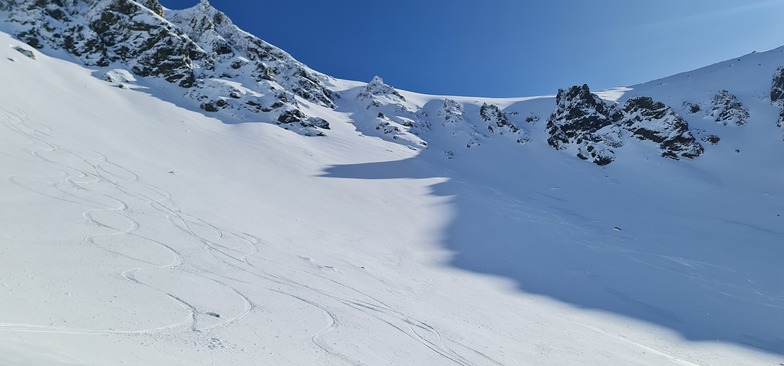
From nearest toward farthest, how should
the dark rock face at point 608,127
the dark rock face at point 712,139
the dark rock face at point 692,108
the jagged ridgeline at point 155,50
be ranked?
the jagged ridgeline at point 155,50
the dark rock face at point 712,139
the dark rock face at point 608,127
the dark rock face at point 692,108

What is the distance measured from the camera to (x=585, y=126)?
58500mm

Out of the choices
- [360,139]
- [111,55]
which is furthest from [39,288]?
[111,55]

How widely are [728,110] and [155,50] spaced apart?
77399 millimetres

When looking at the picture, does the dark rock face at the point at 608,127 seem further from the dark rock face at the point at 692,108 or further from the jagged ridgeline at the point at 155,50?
the jagged ridgeline at the point at 155,50

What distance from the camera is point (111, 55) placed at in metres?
46.8

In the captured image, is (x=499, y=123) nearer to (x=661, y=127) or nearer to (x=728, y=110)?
(x=661, y=127)

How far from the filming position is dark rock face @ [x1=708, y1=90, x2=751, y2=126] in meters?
53.4

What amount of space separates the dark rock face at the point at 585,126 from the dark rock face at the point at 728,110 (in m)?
12.2

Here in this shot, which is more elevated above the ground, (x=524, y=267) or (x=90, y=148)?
(x=90, y=148)

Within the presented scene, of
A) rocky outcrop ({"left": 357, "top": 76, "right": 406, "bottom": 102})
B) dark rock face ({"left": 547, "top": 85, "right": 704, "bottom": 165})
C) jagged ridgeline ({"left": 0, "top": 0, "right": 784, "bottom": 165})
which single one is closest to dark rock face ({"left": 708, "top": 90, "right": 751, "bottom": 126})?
jagged ridgeline ({"left": 0, "top": 0, "right": 784, "bottom": 165})

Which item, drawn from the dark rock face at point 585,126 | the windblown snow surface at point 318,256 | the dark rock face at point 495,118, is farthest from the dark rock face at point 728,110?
the dark rock face at point 495,118

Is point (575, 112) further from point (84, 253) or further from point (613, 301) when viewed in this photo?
point (84, 253)

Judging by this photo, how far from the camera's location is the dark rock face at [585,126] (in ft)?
174

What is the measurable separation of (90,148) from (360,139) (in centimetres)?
3058
